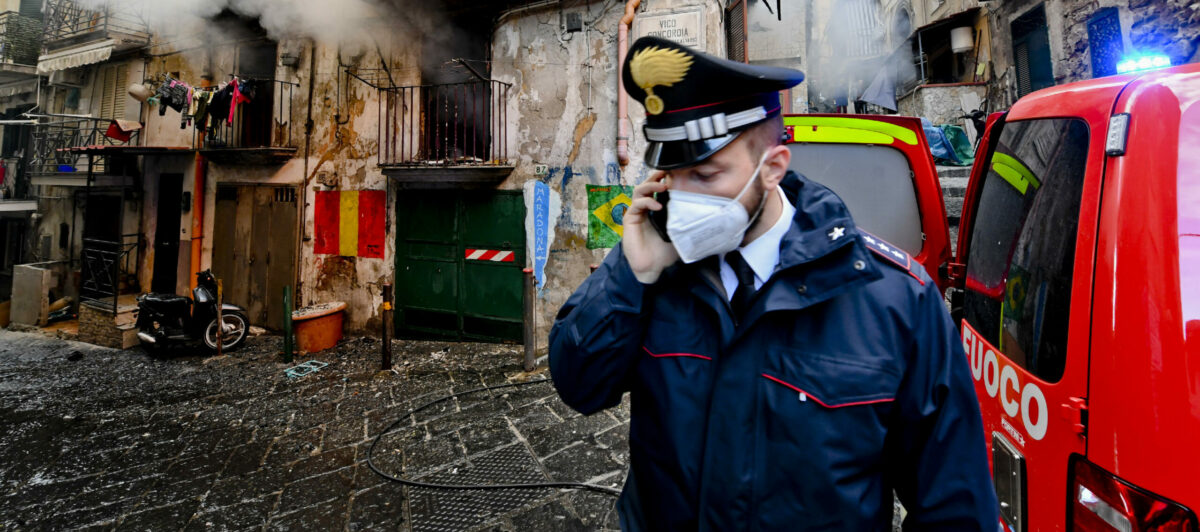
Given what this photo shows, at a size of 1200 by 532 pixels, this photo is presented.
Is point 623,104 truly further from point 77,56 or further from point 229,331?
point 77,56

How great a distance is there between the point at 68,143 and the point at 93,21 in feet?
10.9

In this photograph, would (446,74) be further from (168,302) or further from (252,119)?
(168,302)

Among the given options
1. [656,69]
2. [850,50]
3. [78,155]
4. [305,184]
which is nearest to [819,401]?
[656,69]

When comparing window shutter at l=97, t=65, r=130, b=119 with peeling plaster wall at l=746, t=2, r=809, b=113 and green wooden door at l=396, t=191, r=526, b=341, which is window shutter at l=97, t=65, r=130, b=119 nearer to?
green wooden door at l=396, t=191, r=526, b=341

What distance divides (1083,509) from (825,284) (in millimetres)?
941

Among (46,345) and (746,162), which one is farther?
(46,345)

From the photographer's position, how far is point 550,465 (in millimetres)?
3717

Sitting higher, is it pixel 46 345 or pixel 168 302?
pixel 168 302

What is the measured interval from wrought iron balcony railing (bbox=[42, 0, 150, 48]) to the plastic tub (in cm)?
793

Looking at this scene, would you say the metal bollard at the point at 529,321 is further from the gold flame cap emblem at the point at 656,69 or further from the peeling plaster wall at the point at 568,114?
the gold flame cap emblem at the point at 656,69

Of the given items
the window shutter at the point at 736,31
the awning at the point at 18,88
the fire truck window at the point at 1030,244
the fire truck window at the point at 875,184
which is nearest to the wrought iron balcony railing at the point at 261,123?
the window shutter at the point at 736,31

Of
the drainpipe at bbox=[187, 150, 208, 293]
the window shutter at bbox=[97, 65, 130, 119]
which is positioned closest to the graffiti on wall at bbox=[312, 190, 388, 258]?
the drainpipe at bbox=[187, 150, 208, 293]

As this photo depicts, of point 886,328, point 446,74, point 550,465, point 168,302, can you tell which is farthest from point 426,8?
point 886,328

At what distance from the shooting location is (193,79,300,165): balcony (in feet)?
28.9
